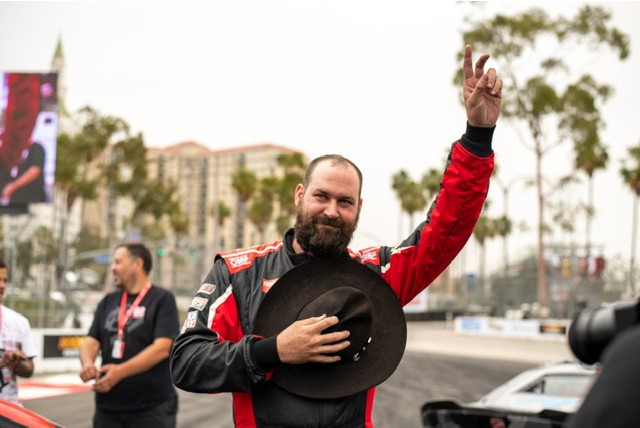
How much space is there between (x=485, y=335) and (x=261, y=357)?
1498 inches

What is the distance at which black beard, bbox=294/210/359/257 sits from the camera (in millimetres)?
2736

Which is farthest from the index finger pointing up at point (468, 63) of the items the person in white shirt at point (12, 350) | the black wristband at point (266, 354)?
the person in white shirt at point (12, 350)

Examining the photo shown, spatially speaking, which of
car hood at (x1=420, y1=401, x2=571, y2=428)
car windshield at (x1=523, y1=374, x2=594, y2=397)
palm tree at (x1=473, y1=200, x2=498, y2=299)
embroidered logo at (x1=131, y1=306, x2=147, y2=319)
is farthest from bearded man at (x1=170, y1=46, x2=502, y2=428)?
palm tree at (x1=473, y1=200, x2=498, y2=299)

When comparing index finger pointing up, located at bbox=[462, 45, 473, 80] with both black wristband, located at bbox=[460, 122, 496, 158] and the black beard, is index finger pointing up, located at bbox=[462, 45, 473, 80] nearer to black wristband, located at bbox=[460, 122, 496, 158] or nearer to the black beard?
black wristband, located at bbox=[460, 122, 496, 158]

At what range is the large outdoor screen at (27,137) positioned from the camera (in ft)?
56.8

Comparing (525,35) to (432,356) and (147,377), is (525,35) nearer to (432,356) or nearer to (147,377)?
(432,356)

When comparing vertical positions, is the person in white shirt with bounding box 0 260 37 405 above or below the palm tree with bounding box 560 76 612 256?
below

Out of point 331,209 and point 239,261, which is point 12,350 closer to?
point 239,261

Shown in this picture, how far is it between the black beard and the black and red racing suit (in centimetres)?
10

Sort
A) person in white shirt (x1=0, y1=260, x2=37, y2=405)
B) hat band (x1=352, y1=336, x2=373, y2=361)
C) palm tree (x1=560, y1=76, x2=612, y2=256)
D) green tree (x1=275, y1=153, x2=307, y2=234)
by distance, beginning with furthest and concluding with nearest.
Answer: green tree (x1=275, y1=153, x2=307, y2=234)
palm tree (x1=560, y1=76, x2=612, y2=256)
person in white shirt (x1=0, y1=260, x2=37, y2=405)
hat band (x1=352, y1=336, x2=373, y2=361)

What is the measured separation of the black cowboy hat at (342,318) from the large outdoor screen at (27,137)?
15440mm

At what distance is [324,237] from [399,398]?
12032mm

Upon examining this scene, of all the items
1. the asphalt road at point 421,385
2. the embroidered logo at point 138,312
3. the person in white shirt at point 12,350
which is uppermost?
the embroidered logo at point 138,312

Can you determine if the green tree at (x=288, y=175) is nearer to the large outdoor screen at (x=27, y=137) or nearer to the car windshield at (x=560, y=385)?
the large outdoor screen at (x=27, y=137)
